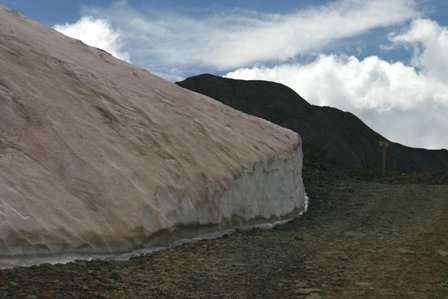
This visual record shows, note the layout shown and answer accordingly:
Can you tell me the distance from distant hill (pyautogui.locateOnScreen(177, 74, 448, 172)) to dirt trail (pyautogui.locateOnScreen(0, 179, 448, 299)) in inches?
1978

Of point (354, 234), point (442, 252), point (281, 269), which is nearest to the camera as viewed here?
point (281, 269)

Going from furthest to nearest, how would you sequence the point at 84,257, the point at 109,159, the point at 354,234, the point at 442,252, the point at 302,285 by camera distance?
the point at 354,234, the point at 442,252, the point at 109,159, the point at 84,257, the point at 302,285

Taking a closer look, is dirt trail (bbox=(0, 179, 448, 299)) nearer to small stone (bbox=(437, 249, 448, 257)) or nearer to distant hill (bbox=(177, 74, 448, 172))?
small stone (bbox=(437, 249, 448, 257))

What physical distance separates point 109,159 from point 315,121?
5924cm

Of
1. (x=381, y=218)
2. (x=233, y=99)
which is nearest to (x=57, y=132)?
(x=381, y=218)

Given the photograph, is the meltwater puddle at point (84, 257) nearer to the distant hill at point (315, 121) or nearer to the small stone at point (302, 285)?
the small stone at point (302, 285)

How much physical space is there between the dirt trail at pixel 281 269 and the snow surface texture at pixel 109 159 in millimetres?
483

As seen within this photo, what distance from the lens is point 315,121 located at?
221 feet

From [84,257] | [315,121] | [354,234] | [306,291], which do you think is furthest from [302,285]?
[315,121]

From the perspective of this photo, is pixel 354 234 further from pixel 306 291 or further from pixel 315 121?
pixel 315 121

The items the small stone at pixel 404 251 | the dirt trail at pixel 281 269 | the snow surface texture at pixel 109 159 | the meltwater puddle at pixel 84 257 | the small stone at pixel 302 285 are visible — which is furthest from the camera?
the small stone at pixel 404 251

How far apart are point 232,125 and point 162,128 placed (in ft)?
11.8

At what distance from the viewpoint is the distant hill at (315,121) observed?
64875mm

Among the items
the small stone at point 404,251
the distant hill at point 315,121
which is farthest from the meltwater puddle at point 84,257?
the distant hill at point 315,121
